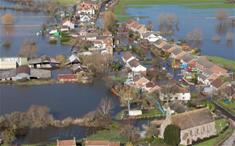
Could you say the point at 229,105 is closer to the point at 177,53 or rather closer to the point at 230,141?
the point at 230,141

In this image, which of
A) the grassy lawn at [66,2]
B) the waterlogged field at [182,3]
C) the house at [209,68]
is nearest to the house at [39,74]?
the house at [209,68]

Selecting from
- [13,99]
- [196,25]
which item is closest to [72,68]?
[13,99]

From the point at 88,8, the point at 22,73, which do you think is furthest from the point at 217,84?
the point at 88,8

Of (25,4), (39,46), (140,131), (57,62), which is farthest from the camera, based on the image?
(25,4)

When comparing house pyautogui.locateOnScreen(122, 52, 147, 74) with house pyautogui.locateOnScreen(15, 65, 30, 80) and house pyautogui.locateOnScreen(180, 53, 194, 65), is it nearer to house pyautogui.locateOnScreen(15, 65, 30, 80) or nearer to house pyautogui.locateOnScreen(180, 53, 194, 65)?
house pyautogui.locateOnScreen(180, 53, 194, 65)

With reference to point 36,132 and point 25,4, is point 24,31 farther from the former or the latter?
point 36,132
